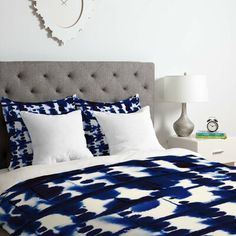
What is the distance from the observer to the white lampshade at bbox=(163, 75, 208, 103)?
4066 millimetres

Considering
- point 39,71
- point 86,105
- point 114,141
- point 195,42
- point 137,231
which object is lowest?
point 137,231

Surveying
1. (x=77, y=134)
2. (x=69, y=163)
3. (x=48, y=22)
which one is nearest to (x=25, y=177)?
(x=69, y=163)

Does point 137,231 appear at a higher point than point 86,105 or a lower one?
lower

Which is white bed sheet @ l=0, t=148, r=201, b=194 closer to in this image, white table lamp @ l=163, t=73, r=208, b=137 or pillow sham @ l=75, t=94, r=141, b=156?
pillow sham @ l=75, t=94, r=141, b=156

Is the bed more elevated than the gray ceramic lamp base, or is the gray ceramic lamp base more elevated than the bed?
the gray ceramic lamp base

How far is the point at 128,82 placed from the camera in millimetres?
3941

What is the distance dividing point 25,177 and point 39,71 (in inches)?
37.5

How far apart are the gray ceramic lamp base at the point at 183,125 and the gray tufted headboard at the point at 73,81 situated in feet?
1.01

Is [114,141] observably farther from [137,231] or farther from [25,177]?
[137,231]

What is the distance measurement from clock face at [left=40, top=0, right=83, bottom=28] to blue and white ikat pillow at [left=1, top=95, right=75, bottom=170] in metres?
0.70

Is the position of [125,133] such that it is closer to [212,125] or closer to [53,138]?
[53,138]

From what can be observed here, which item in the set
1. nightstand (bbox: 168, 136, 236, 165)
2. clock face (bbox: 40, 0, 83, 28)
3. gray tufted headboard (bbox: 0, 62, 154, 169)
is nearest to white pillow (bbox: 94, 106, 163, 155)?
gray tufted headboard (bbox: 0, 62, 154, 169)

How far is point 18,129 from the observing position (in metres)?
3.22

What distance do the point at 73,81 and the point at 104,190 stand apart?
139 cm
